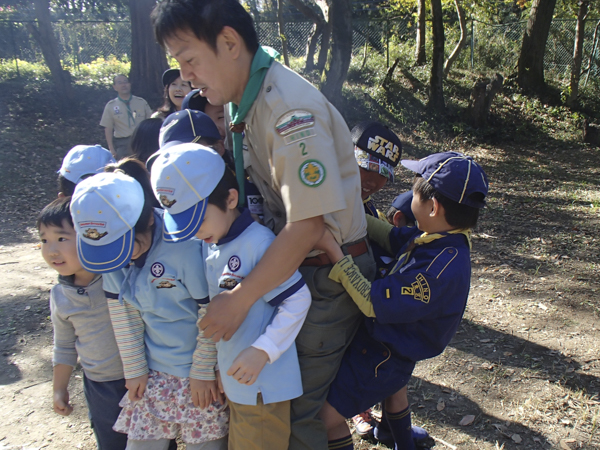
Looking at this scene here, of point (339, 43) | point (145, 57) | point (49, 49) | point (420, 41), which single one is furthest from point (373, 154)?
point (420, 41)

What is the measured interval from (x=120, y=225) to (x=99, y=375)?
83 cm

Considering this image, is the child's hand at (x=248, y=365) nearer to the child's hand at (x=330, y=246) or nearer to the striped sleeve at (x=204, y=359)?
the striped sleeve at (x=204, y=359)

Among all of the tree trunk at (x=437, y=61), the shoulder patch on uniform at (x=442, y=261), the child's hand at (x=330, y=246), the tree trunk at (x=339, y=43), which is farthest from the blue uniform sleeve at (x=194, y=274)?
the tree trunk at (x=437, y=61)

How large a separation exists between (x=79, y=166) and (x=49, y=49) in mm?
12077

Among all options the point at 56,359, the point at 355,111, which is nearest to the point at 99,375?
the point at 56,359

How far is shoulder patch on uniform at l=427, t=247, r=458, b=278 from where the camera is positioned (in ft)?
6.09

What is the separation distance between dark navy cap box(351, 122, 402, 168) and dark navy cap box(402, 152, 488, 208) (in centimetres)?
66

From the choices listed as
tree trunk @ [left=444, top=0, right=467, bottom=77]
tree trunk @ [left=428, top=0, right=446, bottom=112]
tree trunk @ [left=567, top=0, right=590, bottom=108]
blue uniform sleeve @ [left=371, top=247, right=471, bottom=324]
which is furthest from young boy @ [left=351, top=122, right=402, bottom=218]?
tree trunk @ [left=444, top=0, right=467, bottom=77]

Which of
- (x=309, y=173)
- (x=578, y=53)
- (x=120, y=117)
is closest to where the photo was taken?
(x=309, y=173)

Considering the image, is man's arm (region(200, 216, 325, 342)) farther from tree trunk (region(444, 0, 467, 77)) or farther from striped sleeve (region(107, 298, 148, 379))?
tree trunk (region(444, 0, 467, 77))

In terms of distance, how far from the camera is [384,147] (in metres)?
2.68

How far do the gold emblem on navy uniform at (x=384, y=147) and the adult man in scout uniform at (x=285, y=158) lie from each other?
35.5 inches

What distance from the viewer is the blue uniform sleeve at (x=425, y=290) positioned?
1.79 m

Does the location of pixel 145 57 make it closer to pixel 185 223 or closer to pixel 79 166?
pixel 79 166
